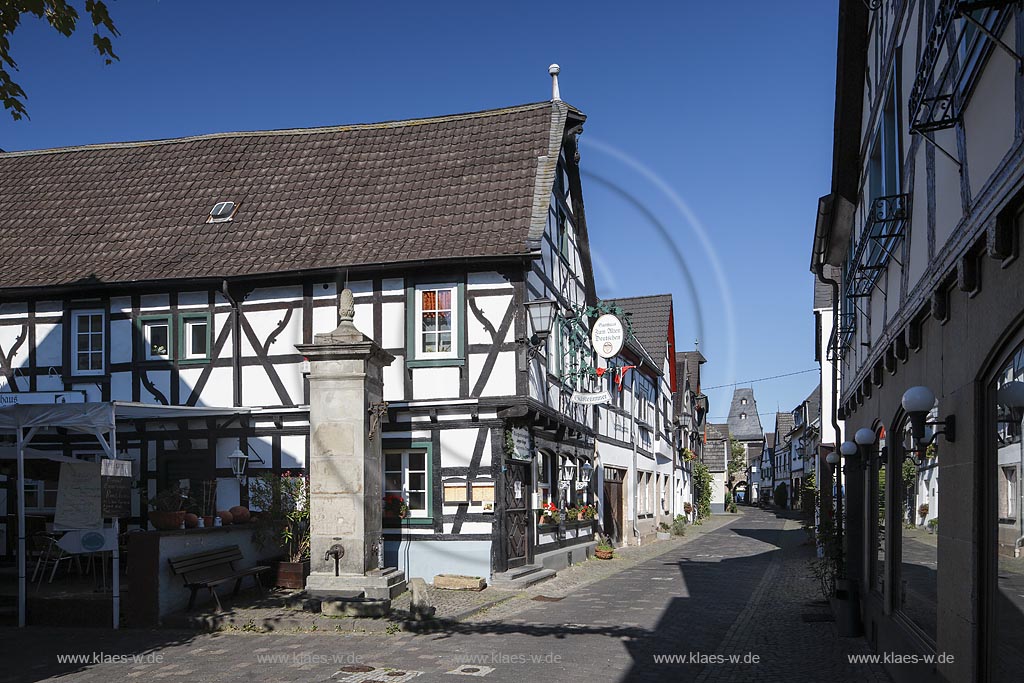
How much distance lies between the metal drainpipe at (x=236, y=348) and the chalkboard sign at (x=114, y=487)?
4757 mm

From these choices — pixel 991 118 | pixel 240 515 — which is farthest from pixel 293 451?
pixel 991 118

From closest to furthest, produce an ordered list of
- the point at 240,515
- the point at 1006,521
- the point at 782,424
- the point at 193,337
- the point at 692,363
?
the point at 1006,521, the point at 240,515, the point at 193,337, the point at 692,363, the point at 782,424

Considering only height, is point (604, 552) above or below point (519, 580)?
below

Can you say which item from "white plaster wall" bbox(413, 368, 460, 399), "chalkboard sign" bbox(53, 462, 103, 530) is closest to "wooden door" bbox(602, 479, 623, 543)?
"white plaster wall" bbox(413, 368, 460, 399)

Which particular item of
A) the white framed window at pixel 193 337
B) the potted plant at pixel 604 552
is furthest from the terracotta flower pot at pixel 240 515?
the potted plant at pixel 604 552

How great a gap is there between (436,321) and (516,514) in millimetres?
3632

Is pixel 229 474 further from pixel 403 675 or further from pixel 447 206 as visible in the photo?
pixel 403 675

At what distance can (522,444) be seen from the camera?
1709 centimetres

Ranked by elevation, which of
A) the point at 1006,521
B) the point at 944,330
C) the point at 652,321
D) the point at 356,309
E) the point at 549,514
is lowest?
the point at 549,514

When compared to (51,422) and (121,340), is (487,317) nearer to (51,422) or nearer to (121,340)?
(121,340)

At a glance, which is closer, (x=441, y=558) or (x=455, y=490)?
(x=441, y=558)

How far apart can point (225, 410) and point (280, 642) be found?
6013 millimetres

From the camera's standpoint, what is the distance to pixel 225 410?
16.3 metres

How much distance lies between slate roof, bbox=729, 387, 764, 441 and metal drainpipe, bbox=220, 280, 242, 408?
3479 inches
